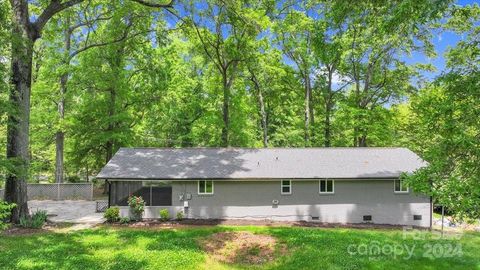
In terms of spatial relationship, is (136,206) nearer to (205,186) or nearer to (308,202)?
(205,186)

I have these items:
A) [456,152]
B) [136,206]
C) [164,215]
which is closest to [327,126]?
[164,215]

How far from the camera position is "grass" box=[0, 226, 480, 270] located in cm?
1003

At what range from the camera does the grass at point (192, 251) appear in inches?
395

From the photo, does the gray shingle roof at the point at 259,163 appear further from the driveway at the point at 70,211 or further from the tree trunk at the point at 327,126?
the tree trunk at the point at 327,126

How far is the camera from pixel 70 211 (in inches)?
812

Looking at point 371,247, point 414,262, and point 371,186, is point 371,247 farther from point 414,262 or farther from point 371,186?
point 371,186

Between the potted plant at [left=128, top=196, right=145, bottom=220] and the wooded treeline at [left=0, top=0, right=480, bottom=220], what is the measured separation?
4850 millimetres

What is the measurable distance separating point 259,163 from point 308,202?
11.4 ft

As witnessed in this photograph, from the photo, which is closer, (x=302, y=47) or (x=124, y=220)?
(x=124, y=220)

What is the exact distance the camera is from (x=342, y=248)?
1146 cm

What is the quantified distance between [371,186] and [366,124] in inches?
410

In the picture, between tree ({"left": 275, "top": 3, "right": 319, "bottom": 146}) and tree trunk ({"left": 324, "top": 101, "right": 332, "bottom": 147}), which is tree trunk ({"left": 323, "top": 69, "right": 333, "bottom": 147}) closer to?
tree trunk ({"left": 324, "top": 101, "right": 332, "bottom": 147})

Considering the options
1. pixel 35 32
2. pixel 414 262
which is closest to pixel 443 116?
pixel 414 262

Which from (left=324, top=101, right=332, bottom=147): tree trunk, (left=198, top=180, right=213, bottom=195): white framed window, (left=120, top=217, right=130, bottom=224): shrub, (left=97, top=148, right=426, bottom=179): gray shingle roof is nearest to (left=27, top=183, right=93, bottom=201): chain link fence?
(left=97, top=148, right=426, bottom=179): gray shingle roof
